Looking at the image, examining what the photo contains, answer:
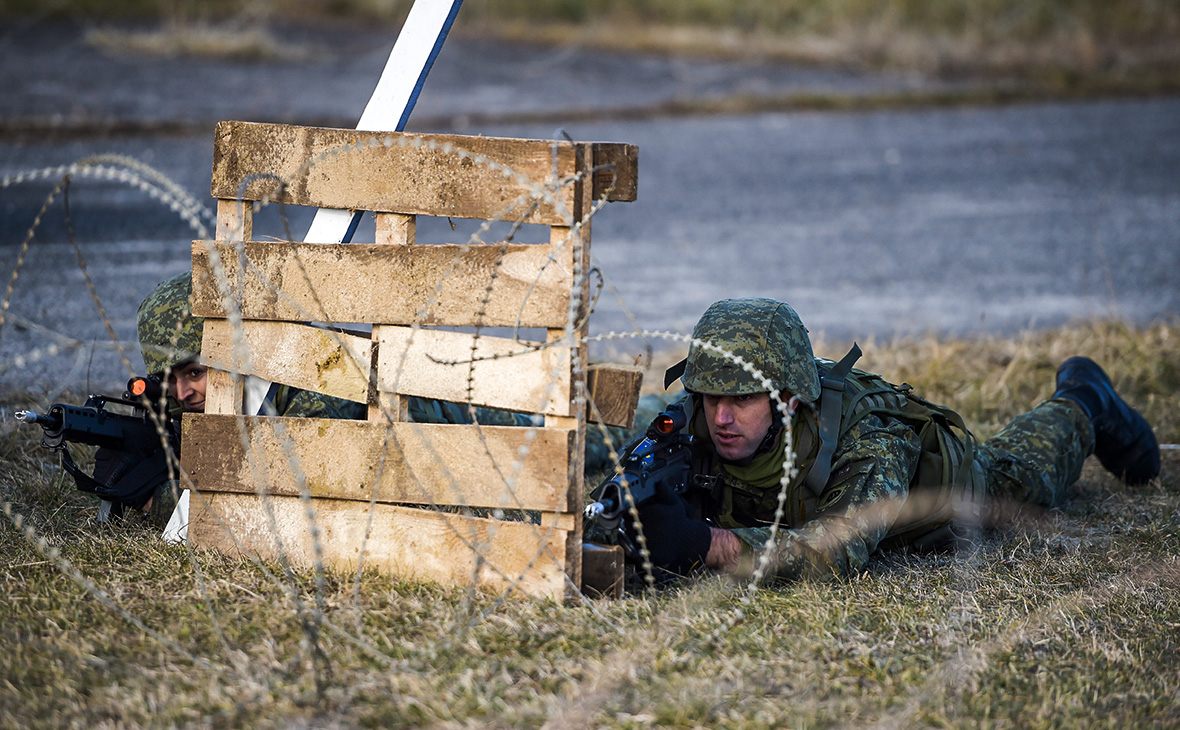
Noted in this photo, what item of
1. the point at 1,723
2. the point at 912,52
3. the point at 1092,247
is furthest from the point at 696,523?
the point at 912,52

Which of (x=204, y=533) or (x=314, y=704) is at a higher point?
(x=204, y=533)

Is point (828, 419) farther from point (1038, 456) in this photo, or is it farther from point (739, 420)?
point (1038, 456)

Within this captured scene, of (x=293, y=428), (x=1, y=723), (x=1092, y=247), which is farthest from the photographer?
(x=1092, y=247)

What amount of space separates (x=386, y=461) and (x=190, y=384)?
1.08 metres

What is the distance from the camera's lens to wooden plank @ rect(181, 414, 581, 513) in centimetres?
327

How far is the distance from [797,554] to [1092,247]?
299 inches

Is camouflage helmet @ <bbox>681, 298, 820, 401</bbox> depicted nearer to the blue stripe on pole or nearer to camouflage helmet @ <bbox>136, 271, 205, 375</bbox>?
the blue stripe on pole

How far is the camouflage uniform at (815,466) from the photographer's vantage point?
12.1 ft

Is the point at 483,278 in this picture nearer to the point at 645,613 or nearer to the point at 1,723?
the point at 645,613

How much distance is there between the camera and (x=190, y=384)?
13.3 ft

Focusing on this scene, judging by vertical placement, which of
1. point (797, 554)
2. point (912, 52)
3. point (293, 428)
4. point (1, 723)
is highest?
point (912, 52)

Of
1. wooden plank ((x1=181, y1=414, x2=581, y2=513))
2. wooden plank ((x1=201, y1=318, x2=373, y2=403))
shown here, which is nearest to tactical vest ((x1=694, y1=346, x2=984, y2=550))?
wooden plank ((x1=181, y1=414, x2=581, y2=513))

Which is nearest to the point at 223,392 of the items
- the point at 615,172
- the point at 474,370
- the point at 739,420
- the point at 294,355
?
the point at 294,355

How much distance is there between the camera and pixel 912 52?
59.0ft
